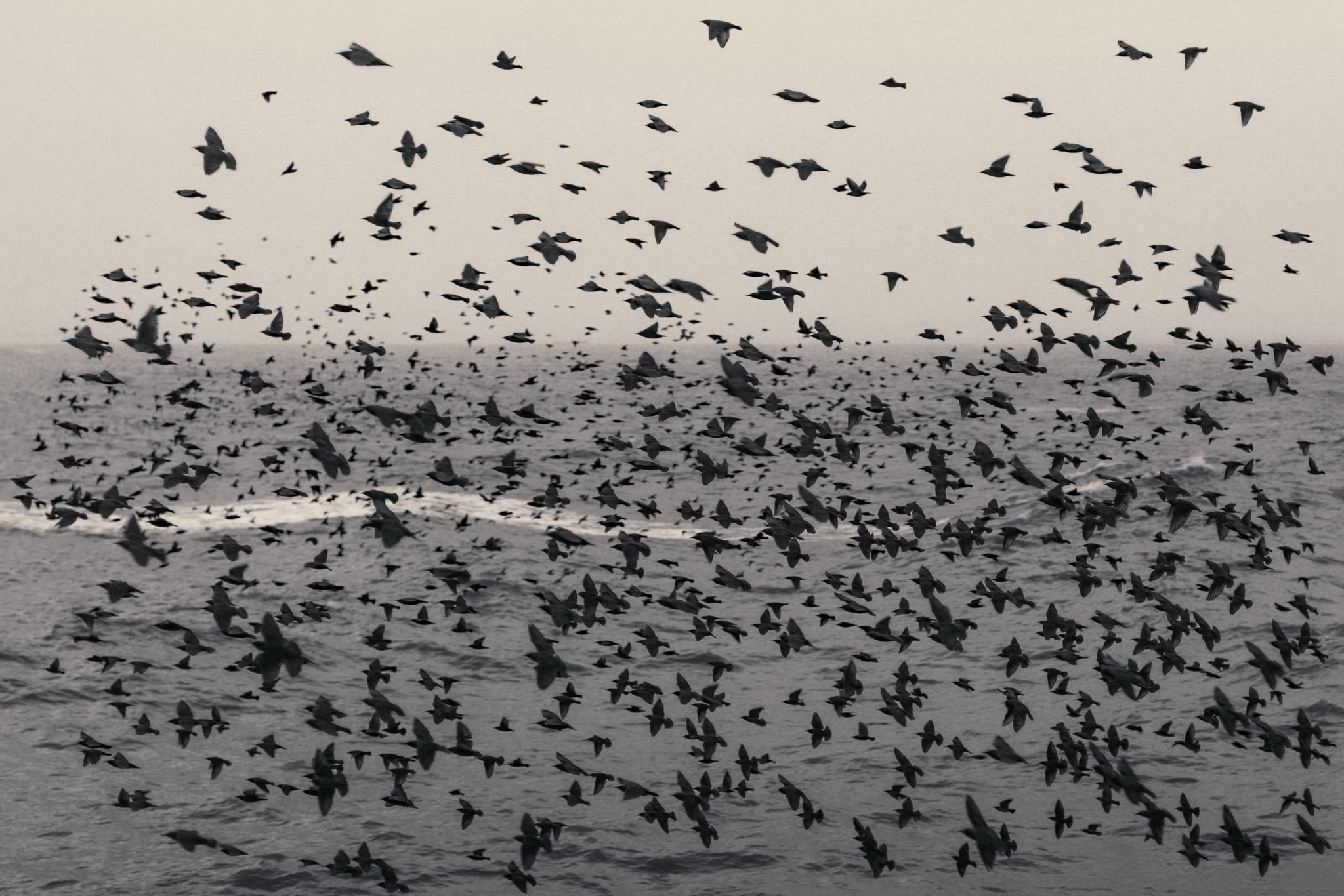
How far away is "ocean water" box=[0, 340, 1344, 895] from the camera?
27.2m

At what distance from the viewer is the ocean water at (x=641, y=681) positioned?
89.1 feet

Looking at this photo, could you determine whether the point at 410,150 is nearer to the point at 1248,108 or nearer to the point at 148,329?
the point at 148,329

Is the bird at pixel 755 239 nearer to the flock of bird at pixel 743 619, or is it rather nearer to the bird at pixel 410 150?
the flock of bird at pixel 743 619

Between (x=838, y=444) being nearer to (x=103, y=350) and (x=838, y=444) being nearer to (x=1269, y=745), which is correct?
(x=1269, y=745)

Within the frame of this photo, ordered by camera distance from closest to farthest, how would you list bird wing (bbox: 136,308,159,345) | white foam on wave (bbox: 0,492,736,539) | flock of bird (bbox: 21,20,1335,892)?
bird wing (bbox: 136,308,159,345) < flock of bird (bbox: 21,20,1335,892) < white foam on wave (bbox: 0,492,736,539)

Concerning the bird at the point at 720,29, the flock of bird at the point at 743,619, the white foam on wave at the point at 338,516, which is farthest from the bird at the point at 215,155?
the white foam on wave at the point at 338,516

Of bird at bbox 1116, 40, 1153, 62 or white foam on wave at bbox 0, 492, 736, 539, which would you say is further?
white foam on wave at bbox 0, 492, 736, 539

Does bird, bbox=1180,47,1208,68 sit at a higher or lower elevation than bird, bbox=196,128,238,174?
higher

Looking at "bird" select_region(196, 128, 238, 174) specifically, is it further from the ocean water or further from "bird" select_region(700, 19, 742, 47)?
"bird" select_region(700, 19, 742, 47)

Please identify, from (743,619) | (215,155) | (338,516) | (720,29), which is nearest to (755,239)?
A: (720,29)

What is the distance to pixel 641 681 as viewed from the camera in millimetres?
39750

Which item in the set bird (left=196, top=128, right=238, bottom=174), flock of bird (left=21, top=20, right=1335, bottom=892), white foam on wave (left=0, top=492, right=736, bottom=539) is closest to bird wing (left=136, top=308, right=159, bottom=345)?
flock of bird (left=21, top=20, right=1335, bottom=892)

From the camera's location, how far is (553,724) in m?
26.0

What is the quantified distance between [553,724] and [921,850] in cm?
890
